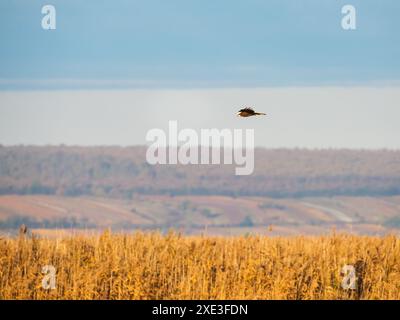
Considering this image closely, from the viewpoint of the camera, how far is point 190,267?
84.2 feet

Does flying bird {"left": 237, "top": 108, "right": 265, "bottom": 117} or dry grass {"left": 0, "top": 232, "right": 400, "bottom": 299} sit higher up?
flying bird {"left": 237, "top": 108, "right": 265, "bottom": 117}

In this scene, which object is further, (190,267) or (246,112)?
(190,267)

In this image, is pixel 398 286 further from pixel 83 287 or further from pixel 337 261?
pixel 83 287

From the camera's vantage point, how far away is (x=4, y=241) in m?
28.9

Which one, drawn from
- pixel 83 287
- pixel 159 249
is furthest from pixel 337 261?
pixel 83 287

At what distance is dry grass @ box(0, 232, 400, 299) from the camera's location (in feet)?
78.4

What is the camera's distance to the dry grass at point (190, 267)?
23.9 meters

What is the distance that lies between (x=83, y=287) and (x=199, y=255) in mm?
4931

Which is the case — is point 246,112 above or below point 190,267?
above

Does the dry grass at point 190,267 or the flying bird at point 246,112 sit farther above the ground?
the flying bird at point 246,112
